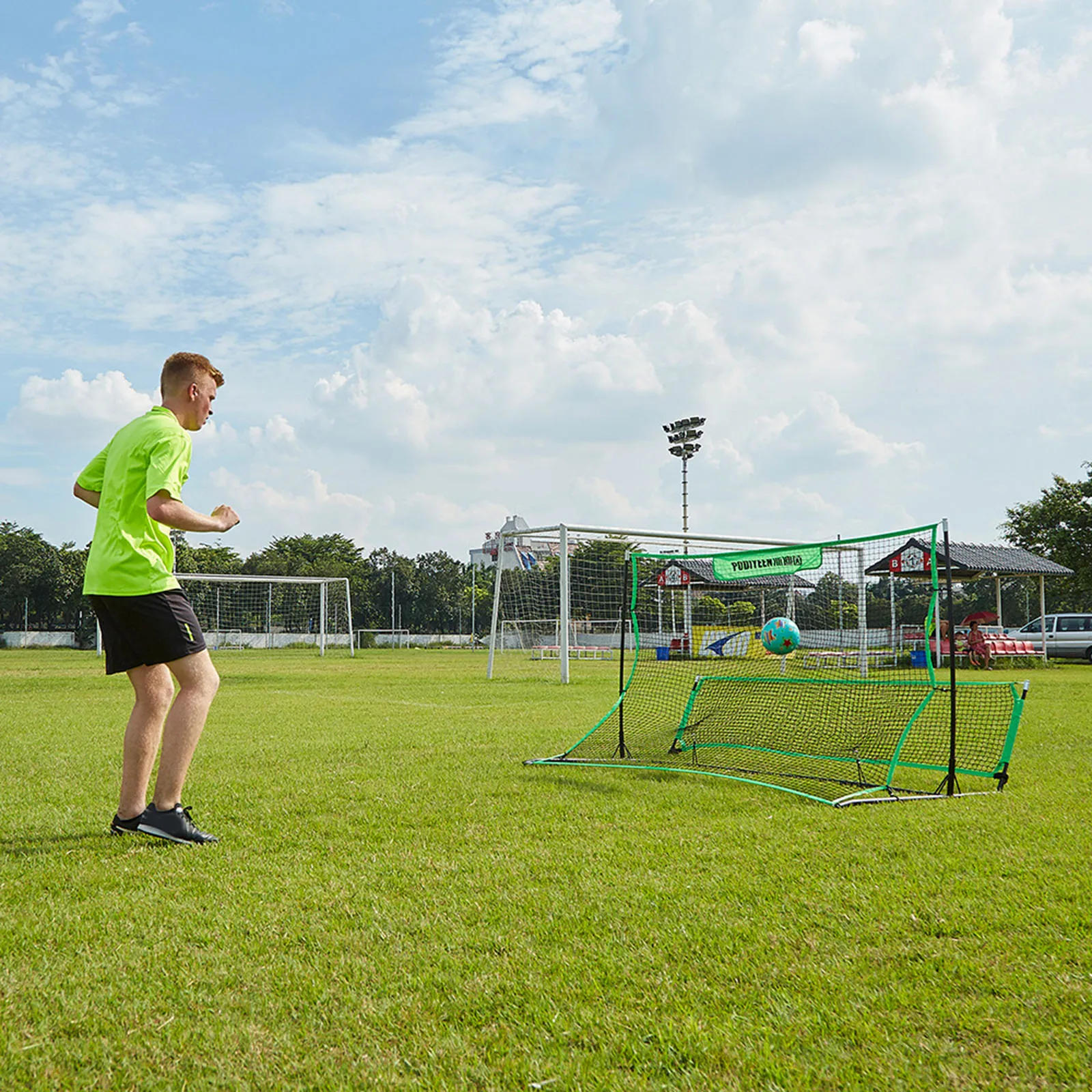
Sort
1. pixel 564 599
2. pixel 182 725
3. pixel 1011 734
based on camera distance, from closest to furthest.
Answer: pixel 182 725, pixel 1011 734, pixel 564 599

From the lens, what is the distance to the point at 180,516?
4234 mm

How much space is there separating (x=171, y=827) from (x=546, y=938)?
2.11 meters

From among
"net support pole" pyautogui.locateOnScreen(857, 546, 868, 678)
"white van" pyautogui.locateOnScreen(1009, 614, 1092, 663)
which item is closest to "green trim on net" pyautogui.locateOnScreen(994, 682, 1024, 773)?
"net support pole" pyautogui.locateOnScreen(857, 546, 868, 678)

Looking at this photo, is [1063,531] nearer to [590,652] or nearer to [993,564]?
[993,564]

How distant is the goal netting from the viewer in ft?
126

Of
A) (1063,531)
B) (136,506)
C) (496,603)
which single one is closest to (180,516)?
(136,506)

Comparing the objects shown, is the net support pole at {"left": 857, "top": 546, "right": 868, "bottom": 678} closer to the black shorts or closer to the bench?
the black shorts

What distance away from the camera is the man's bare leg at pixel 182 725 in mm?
4391

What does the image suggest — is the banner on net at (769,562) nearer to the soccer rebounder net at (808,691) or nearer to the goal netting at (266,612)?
the soccer rebounder net at (808,691)

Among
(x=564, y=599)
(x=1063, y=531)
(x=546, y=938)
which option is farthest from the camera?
(x=1063, y=531)

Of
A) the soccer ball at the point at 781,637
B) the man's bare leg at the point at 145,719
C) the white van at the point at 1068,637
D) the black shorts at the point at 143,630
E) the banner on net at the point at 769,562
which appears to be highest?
the banner on net at the point at 769,562

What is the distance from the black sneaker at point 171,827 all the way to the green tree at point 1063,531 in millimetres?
38172

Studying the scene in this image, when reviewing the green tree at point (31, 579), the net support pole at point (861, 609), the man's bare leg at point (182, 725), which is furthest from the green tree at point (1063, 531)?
the green tree at point (31, 579)

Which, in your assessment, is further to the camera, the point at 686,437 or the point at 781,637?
the point at 686,437
